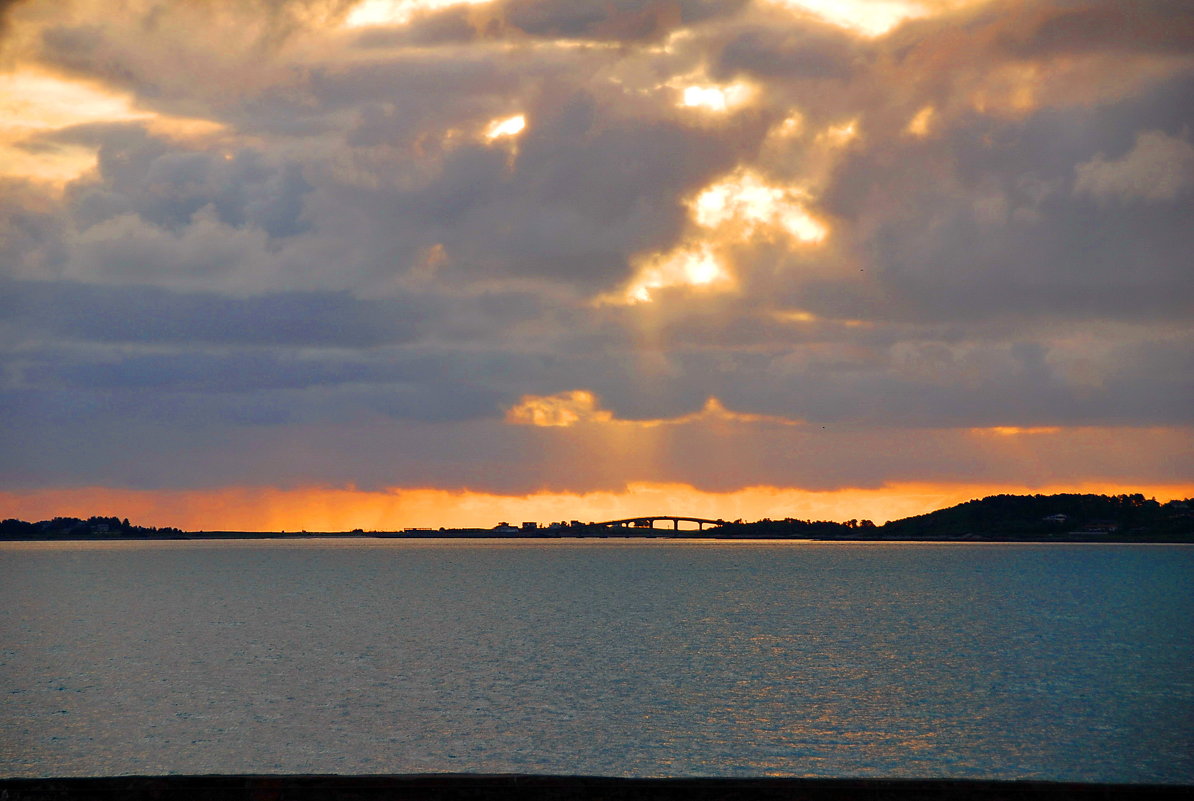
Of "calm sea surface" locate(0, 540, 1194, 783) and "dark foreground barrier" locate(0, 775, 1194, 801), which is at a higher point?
"dark foreground barrier" locate(0, 775, 1194, 801)

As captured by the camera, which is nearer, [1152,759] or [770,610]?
[1152,759]

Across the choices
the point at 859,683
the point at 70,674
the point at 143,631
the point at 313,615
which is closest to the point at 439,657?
the point at 70,674

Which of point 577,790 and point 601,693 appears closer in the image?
point 577,790

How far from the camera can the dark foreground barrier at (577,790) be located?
3039 cm

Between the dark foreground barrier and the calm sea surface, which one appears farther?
the calm sea surface

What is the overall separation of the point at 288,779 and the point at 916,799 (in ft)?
54.8

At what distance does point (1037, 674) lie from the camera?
78.8 m

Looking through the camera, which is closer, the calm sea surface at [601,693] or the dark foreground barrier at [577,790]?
the dark foreground barrier at [577,790]

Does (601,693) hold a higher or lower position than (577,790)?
lower

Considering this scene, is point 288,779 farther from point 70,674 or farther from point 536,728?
point 70,674

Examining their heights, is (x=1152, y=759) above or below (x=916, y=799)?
below

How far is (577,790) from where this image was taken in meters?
30.6

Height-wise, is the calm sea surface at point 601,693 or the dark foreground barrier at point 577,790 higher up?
the dark foreground barrier at point 577,790

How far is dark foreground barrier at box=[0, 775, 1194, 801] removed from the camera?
99.7 ft
